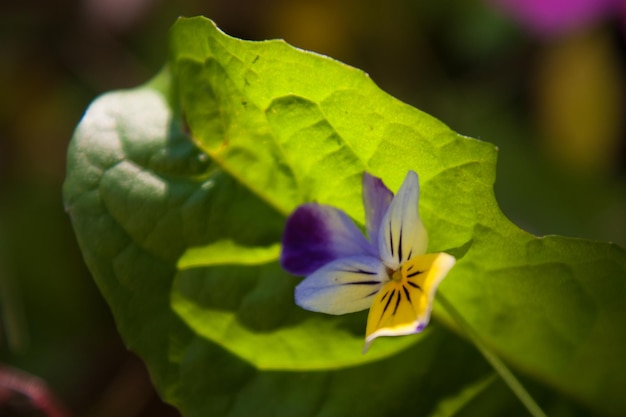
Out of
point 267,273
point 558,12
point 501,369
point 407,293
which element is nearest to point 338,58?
point 558,12

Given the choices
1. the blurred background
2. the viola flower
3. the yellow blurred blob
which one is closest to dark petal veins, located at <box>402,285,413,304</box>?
the viola flower

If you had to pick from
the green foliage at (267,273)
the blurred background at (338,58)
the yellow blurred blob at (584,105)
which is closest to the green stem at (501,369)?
the green foliage at (267,273)

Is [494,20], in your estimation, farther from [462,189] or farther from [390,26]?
[462,189]

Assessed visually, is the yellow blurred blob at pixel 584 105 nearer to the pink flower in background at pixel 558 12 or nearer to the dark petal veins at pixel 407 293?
the pink flower in background at pixel 558 12

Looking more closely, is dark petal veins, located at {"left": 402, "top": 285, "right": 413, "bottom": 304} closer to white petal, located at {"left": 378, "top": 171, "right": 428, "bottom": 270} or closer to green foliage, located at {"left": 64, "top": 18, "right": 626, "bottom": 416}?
white petal, located at {"left": 378, "top": 171, "right": 428, "bottom": 270}

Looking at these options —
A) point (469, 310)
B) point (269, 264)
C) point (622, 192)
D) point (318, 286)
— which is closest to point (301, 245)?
point (318, 286)

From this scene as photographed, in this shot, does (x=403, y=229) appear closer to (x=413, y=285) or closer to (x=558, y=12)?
(x=413, y=285)
